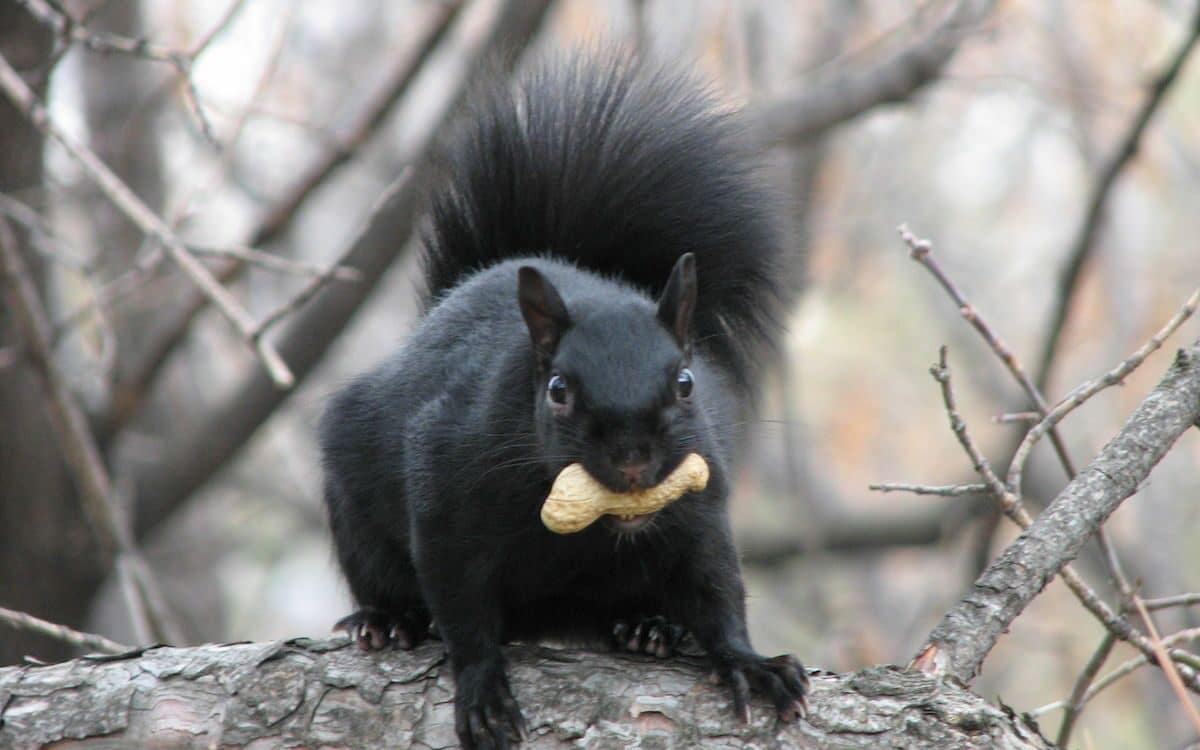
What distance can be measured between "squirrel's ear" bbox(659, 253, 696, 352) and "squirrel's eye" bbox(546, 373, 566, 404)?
0.69 ft

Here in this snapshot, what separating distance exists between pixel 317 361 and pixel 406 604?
1.97m

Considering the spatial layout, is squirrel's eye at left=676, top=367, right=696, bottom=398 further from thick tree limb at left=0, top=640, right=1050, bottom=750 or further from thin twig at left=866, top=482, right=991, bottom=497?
thick tree limb at left=0, top=640, right=1050, bottom=750

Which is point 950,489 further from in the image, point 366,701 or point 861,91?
point 861,91

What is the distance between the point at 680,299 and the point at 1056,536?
2.33 ft

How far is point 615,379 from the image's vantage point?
2.20 m

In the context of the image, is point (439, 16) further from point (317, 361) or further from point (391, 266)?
point (317, 361)

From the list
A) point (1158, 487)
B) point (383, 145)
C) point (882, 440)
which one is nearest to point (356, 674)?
point (1158, 487)

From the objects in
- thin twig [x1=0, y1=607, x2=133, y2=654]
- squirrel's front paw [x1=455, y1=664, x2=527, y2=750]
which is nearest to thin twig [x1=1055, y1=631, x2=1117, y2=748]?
squirrel's front paw [x1=455, y1=664, x2=527, y2=750]

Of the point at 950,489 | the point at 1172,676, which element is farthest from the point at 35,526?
the point at 1172,676

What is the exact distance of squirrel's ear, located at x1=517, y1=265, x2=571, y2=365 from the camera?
2330 millimetres

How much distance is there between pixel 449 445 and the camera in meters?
2.53

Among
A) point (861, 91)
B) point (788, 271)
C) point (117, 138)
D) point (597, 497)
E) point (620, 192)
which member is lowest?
point (597, 497)

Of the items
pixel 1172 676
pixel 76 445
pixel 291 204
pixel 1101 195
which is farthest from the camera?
pixel 291 204

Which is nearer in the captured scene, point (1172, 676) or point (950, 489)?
point (1172, 676)
